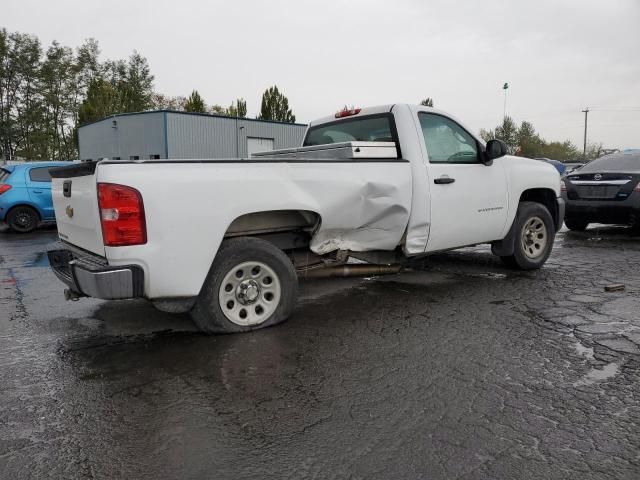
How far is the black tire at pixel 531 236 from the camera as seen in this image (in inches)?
248

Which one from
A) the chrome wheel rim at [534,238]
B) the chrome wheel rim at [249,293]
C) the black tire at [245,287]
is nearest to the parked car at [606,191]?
the chrome wheel rim at [534,238]

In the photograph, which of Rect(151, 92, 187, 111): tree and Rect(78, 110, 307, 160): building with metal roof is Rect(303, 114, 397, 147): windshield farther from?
Rect(151, 92, 187, 111): tree

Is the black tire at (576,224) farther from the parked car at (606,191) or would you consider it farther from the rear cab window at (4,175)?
the rear cab window at (4,175)

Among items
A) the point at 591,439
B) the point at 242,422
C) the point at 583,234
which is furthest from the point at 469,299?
the point at 583,234

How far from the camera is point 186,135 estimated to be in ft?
91.4

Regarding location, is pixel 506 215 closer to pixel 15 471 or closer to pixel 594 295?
pixel 594 295

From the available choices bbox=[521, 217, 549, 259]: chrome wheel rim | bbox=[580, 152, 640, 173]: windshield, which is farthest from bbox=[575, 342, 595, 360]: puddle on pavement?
bbox=[580, 152, 640, 173]: windshield

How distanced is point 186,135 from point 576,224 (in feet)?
72.4

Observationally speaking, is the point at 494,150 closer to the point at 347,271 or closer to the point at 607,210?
the point at 347,271

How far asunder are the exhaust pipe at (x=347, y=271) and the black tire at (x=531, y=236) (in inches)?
70.1

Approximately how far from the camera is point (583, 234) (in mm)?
10227

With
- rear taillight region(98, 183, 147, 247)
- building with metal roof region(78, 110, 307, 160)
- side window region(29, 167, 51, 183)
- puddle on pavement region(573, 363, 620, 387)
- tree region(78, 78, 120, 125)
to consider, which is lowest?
puddle on pavement region(573, 363, 620, 387)

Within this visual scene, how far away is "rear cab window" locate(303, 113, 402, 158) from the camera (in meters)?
5.25

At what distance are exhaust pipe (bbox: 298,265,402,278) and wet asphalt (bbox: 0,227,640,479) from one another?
287 mm
